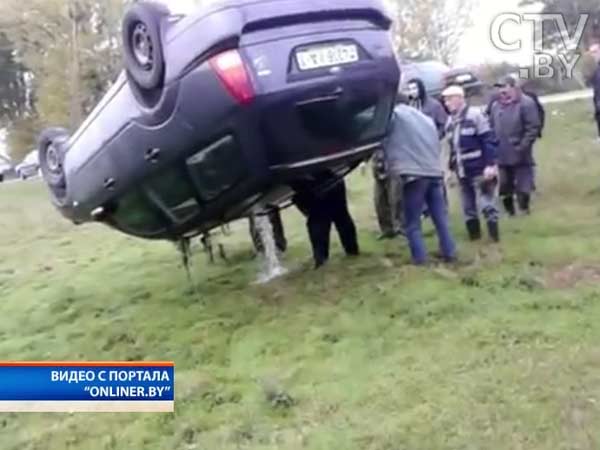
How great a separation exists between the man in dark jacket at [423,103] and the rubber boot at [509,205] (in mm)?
925

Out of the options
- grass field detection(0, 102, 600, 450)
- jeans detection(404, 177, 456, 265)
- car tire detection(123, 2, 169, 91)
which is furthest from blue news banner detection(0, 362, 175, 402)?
jeans detection(404, 177, 456, 265)

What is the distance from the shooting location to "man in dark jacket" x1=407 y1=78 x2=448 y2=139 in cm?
775

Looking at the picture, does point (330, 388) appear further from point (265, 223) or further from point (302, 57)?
point (265, 223)

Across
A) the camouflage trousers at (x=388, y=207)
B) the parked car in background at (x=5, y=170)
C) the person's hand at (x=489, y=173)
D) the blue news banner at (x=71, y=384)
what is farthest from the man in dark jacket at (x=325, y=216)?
the parked car in background at (x=5, y=170)

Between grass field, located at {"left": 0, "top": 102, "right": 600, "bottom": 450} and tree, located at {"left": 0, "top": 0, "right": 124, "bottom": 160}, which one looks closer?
grass field, located at {"left": 0, "top": 102, "right": 600, "bottom": 450}

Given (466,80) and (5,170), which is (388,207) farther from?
(5,170)

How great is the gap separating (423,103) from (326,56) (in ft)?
11.2

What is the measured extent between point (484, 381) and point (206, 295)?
9.42ft

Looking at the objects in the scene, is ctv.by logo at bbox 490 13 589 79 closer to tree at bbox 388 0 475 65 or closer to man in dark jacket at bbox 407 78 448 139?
tree at bbox 388 0 475 65

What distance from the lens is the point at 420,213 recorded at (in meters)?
6.90

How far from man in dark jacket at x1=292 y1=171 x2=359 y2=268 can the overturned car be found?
828mm

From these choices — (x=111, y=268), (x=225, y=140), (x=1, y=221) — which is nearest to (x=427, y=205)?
(x=225, y=140)

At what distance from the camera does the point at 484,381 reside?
4688 millimetres

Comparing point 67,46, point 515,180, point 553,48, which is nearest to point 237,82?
point 515,180
